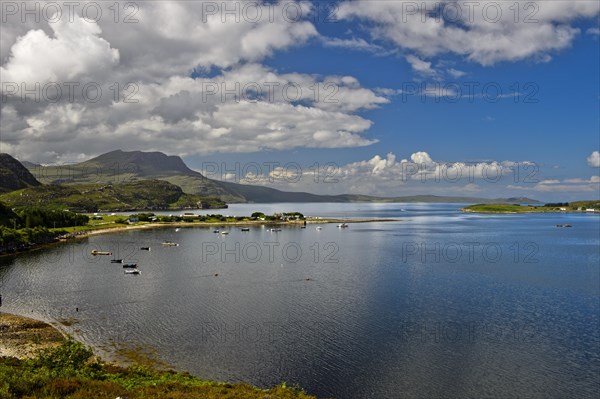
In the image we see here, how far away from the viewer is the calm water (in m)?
52.1

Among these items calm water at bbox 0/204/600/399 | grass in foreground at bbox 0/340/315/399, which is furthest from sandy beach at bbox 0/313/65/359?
grass in foreground at bbox 0/340/315/399

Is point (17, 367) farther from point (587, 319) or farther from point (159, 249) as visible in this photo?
point (159, 249)

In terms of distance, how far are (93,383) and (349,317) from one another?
159ft

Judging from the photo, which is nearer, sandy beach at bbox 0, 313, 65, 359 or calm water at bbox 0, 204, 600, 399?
Result: calm water at bbox 0, 204, 600, 399

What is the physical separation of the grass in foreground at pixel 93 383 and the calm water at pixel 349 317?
8554 millimetres

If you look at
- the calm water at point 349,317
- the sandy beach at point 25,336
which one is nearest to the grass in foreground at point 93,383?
the calm water at point 349,317

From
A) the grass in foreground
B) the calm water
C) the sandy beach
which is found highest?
the grass in foreground

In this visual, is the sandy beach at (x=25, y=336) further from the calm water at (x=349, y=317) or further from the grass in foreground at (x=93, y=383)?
the grass in foreground at (x=93, y=383)

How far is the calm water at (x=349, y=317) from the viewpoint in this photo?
52.1 m

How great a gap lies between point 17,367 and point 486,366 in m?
55.5

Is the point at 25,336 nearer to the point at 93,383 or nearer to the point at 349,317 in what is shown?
the point at 93,383

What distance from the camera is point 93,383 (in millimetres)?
36719

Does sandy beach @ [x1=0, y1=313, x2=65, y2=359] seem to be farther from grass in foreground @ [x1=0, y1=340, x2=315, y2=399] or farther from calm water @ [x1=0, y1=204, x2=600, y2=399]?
grass in foreground @ [x1=0, y1=340, x2=315, y2=399]

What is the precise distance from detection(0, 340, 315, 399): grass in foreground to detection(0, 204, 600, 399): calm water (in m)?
8.55
